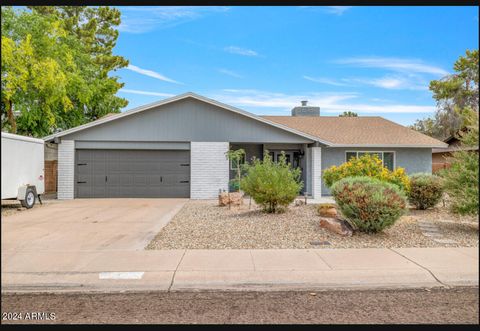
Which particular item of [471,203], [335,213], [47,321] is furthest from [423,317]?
[335,213]

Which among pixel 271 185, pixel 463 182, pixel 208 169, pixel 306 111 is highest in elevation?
pixel 306 111

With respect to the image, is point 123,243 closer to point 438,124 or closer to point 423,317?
point 423,317

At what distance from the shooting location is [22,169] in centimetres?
1420

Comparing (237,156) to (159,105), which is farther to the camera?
(159,105)

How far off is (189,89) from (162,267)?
1254 cm

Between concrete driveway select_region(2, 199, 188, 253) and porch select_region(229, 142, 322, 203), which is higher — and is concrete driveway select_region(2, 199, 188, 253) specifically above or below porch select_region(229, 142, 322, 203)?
below

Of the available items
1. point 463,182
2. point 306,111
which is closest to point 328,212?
point 463,182

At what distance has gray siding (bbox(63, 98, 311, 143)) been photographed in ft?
57.2

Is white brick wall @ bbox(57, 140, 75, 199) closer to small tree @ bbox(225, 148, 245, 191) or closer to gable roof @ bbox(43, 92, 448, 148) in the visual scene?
gable roof @ bbox(43, 92, 448, 148)

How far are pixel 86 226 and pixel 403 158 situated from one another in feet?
51.6

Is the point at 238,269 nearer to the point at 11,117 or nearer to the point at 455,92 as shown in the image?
the point at 11,117

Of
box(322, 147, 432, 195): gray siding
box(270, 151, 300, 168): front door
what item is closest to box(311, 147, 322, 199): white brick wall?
box(322, 147, 432, 195): gray siding

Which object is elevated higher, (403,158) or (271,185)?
(403,158)

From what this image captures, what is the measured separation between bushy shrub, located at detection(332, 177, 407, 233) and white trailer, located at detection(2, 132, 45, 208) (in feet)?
35.8
